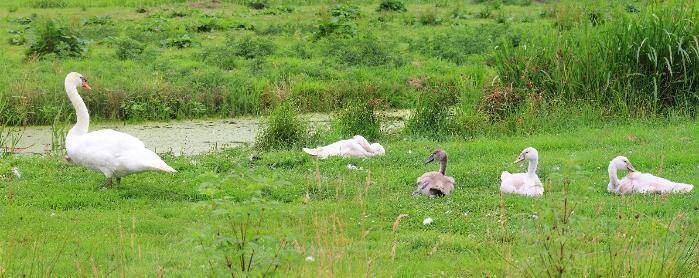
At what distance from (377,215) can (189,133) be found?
7697 mm

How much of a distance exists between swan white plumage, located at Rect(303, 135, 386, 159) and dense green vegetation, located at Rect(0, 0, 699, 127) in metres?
2.34

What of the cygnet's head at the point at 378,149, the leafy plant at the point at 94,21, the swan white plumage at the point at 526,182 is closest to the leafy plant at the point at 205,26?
the leafy plant at the point at 94,21

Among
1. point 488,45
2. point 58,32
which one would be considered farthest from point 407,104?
point 58,32

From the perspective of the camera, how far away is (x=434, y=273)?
718 centimetres

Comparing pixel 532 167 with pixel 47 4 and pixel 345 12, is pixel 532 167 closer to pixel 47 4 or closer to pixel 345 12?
pixel 345 12

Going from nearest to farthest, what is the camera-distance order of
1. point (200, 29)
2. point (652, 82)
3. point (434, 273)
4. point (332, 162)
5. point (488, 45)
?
point (434, 273)
point (332, 162)
point (652, 82)
point (488, 45)
point (200, 29)

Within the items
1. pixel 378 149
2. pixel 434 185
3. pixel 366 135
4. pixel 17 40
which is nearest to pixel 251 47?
pixel 17 40

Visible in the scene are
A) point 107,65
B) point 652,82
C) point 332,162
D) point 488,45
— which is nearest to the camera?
point 332,162

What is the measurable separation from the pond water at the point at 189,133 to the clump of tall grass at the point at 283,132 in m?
0.70

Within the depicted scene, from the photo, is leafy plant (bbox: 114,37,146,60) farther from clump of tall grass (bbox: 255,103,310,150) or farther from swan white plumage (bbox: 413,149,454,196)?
swan white plumage (bbox: 413,149,454,196)

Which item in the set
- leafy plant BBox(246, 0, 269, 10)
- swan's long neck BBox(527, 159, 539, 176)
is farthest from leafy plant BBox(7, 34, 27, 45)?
swan's long neck BBox(527, 159, 539, 176)

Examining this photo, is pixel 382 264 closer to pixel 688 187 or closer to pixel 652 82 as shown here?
pixel 688 187

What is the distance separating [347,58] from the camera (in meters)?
21.8

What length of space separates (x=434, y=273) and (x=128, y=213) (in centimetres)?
355
